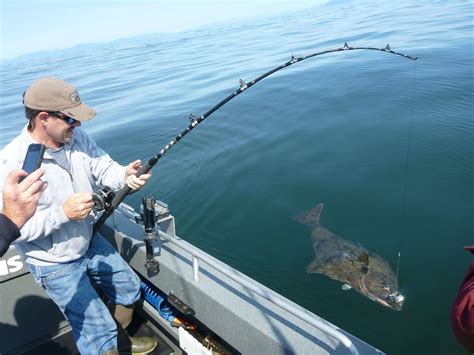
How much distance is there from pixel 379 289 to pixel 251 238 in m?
2.30

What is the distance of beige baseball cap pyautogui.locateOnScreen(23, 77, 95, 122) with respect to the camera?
2.69 m

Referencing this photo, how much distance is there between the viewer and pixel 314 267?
5.95m

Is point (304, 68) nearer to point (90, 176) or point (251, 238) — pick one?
point (251, 238)

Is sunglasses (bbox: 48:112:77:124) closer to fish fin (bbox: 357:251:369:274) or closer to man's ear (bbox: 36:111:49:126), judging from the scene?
man's ear (bbox: 36:111:49:126)

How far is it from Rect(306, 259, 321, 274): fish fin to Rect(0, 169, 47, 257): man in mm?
4780

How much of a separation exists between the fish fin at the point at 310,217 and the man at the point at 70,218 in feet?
13.2

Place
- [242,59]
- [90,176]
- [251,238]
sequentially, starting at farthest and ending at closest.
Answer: [242,59] < [251,238] < [90,176]

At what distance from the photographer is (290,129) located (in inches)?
439

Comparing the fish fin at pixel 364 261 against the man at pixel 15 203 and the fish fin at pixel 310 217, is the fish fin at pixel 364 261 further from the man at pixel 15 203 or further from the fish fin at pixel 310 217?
the man at pixel 15 203

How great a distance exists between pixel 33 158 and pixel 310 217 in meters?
5.45

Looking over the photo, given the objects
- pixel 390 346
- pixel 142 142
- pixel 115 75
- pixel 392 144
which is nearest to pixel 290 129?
pixel 392 144

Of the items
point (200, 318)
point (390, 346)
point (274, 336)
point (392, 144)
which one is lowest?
point (390, 346)

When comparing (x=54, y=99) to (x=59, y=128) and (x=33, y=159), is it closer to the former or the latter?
(x=59, y=128)

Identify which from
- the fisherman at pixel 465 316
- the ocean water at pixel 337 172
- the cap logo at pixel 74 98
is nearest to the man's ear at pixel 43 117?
the cap logo at pixel 74 98
